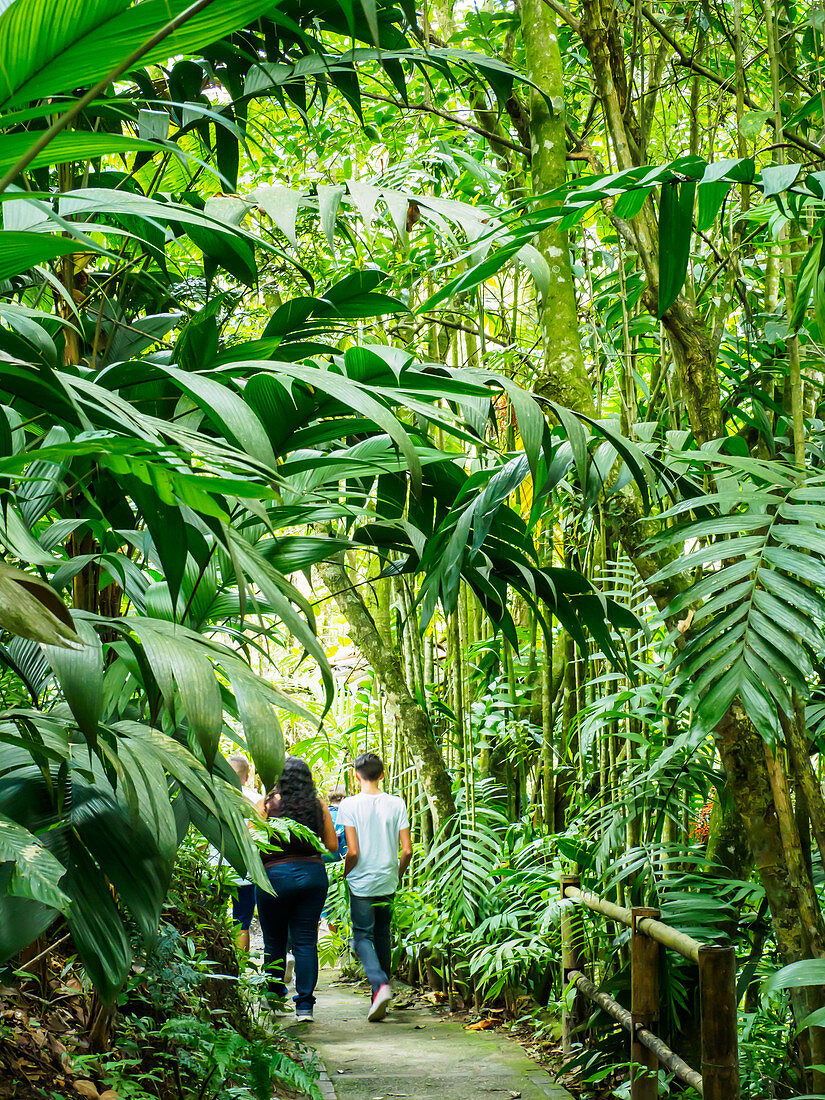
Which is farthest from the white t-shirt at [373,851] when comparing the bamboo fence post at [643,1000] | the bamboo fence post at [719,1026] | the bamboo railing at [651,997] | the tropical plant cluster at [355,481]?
the bamboo fence post at [719,1026]

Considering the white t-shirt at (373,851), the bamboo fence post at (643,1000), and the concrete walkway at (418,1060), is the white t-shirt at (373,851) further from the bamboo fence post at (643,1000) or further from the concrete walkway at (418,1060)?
the bamboo fence post at (643,1000)

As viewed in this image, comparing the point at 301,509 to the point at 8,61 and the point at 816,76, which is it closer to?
the point at 8,61

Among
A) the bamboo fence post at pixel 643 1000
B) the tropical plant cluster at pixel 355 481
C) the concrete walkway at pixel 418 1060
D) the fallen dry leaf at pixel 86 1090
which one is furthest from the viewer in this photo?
the concrete walkway at pixel 418 1060

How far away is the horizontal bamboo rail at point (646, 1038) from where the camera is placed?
206cm

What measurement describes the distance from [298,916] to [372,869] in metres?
0.41

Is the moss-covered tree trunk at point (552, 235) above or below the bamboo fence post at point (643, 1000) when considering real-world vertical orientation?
above

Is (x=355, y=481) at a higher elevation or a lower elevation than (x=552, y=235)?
lower

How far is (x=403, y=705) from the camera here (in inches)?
183

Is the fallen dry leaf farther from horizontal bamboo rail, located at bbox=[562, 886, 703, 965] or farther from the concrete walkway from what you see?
the concrete walkway

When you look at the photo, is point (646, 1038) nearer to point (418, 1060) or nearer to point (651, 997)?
point (651, 997)

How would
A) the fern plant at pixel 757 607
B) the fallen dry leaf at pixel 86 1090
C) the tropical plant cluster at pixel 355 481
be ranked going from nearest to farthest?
the tropical plant cluster at pixel 355 481, the fern plant at pixel 757 607, the fallen dry leaf at pixel 86 1090

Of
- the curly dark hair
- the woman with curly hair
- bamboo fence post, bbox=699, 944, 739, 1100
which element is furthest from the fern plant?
the curly dark hair

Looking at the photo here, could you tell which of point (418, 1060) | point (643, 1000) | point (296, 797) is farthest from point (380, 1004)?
point (643, 1000)

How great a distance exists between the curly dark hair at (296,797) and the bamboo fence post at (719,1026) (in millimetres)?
2426
